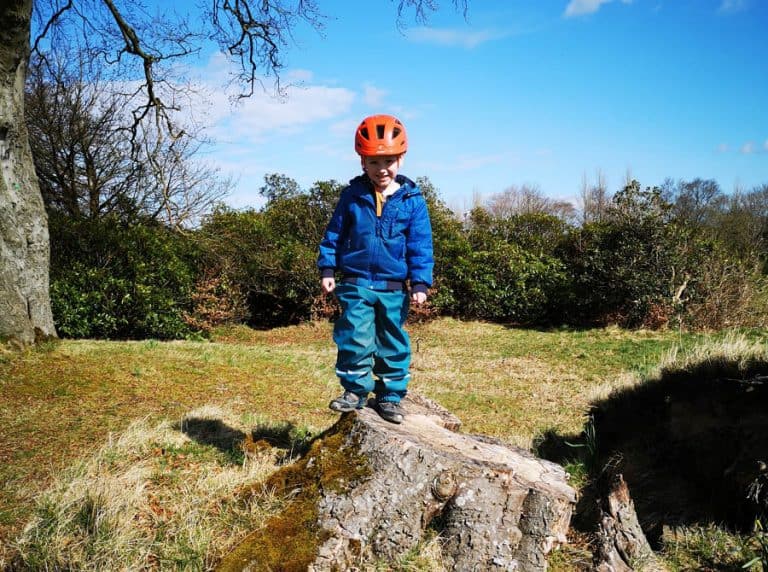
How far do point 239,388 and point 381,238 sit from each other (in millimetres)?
3770

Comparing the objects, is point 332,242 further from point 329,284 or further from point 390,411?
point 390,411

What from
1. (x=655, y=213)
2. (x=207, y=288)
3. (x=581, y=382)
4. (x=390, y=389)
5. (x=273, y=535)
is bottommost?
(x=581, y=382)

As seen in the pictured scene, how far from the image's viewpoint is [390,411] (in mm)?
3783

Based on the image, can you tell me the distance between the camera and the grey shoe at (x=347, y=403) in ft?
12.3

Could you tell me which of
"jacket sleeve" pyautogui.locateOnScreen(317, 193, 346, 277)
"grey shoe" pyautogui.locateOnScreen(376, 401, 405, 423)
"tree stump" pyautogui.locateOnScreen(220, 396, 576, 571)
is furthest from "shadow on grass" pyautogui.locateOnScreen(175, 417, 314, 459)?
"jacket sleeve" pyautogui.locateOnScreen(317, 193, 346, 277)

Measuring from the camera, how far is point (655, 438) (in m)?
4.73

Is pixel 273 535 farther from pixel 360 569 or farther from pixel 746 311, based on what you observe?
pixel 746 311

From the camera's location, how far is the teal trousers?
3.78 metres

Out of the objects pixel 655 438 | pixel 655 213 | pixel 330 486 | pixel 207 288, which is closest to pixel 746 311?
pixel 655 213

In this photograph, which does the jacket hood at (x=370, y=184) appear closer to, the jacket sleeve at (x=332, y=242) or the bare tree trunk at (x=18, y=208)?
→ the jacket sleeve at (x=332, y=242)

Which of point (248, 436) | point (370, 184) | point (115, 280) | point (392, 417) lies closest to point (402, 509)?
point (392, 417)

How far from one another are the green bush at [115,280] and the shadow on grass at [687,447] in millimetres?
8352

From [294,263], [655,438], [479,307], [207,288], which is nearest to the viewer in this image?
[655,438]

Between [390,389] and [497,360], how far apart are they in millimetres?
7262
